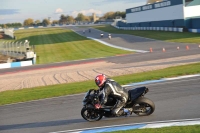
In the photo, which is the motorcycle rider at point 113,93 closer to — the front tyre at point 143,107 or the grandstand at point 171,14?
the front tyre at point 143,107

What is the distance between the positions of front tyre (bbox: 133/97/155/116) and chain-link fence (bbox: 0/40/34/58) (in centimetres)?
3556

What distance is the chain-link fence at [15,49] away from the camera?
4439 centimetres

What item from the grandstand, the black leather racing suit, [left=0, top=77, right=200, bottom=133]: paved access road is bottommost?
[left=0, top=77, right=200, bottom=133]: paved access road

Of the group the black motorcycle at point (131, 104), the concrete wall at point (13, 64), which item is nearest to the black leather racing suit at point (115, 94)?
the black motorcycle at point (131, 104)

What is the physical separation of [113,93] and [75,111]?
9.13ft

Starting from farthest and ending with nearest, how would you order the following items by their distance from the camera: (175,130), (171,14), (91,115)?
(171,14) < (91,115) < (175,130)

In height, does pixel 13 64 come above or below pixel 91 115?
below

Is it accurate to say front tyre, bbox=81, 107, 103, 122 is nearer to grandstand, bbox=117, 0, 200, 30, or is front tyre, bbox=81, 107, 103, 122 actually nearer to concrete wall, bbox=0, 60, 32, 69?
concrete wall, bbox=0, 60, 32, 69

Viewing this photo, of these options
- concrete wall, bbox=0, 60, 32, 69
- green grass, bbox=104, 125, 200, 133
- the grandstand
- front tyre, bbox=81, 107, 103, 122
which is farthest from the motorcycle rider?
the grandstand

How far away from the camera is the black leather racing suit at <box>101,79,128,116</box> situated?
10.3 meters

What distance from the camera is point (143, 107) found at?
1047 cm

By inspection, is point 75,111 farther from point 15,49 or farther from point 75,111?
point 15,49

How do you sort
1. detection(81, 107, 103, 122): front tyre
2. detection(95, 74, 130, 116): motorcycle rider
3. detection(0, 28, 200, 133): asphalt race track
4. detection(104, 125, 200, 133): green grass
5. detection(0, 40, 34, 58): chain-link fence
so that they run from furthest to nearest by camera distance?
detection(0, 40, 34, 58): chain-link fence < detection(81, 107, 103, 122): front tyre < detection(0, 28, 200, 133): asphalt race track < detection(95, 74, 130, 116): motorcycle rider < detection(104, 125, 200, 133): green grass

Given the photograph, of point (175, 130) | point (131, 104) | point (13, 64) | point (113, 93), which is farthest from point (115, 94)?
point (13, 64)
